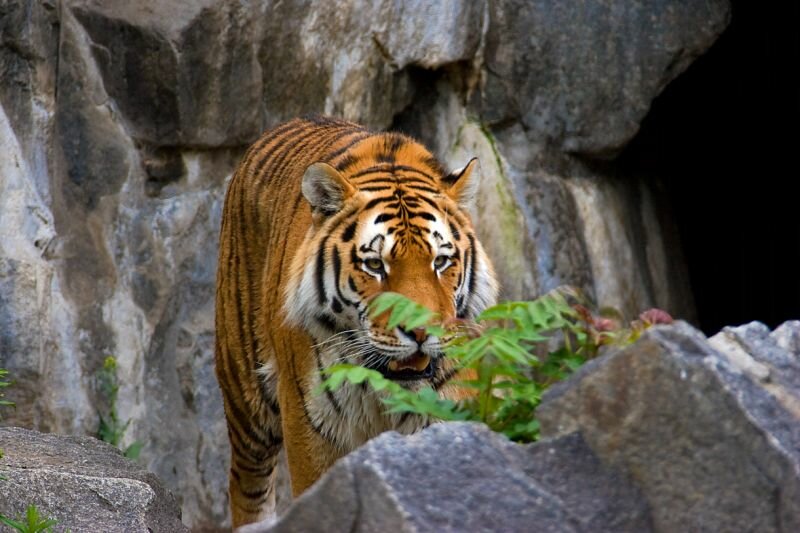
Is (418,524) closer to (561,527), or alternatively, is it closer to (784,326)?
(561,527)

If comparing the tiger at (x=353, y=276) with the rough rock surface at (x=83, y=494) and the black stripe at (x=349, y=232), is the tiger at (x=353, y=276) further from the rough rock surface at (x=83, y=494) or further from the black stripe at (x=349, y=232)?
the rough rock surface at (x=83, y=494)

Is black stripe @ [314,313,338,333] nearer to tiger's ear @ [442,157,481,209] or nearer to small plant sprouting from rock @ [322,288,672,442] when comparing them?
tiger's ear @ [442,157,481,209]

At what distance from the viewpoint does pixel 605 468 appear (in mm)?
2129

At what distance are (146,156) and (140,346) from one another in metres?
0.87

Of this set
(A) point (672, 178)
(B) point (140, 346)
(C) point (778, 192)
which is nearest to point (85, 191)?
(B) point (140, 346)

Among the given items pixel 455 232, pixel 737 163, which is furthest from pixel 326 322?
pixel 737 163

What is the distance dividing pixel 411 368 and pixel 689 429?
1852 mm

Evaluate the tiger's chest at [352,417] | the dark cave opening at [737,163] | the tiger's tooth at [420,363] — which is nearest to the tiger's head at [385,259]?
the tiger's tooth at [420,363]

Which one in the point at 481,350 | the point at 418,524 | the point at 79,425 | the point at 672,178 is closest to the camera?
the point at 418,524

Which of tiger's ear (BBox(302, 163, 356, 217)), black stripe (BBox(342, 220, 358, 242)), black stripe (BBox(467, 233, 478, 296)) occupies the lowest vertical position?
black stripe (BBox(467, 233, 478, 296))

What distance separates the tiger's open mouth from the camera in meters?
3.85

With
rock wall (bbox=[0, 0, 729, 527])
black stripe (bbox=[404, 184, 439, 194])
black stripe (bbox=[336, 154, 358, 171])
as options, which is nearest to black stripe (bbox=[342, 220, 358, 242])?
black stripe (bbox=[404, 184, 439, 194])

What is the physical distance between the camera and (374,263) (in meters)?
4.06

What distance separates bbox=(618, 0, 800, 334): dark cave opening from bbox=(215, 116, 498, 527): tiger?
2.88 meters
